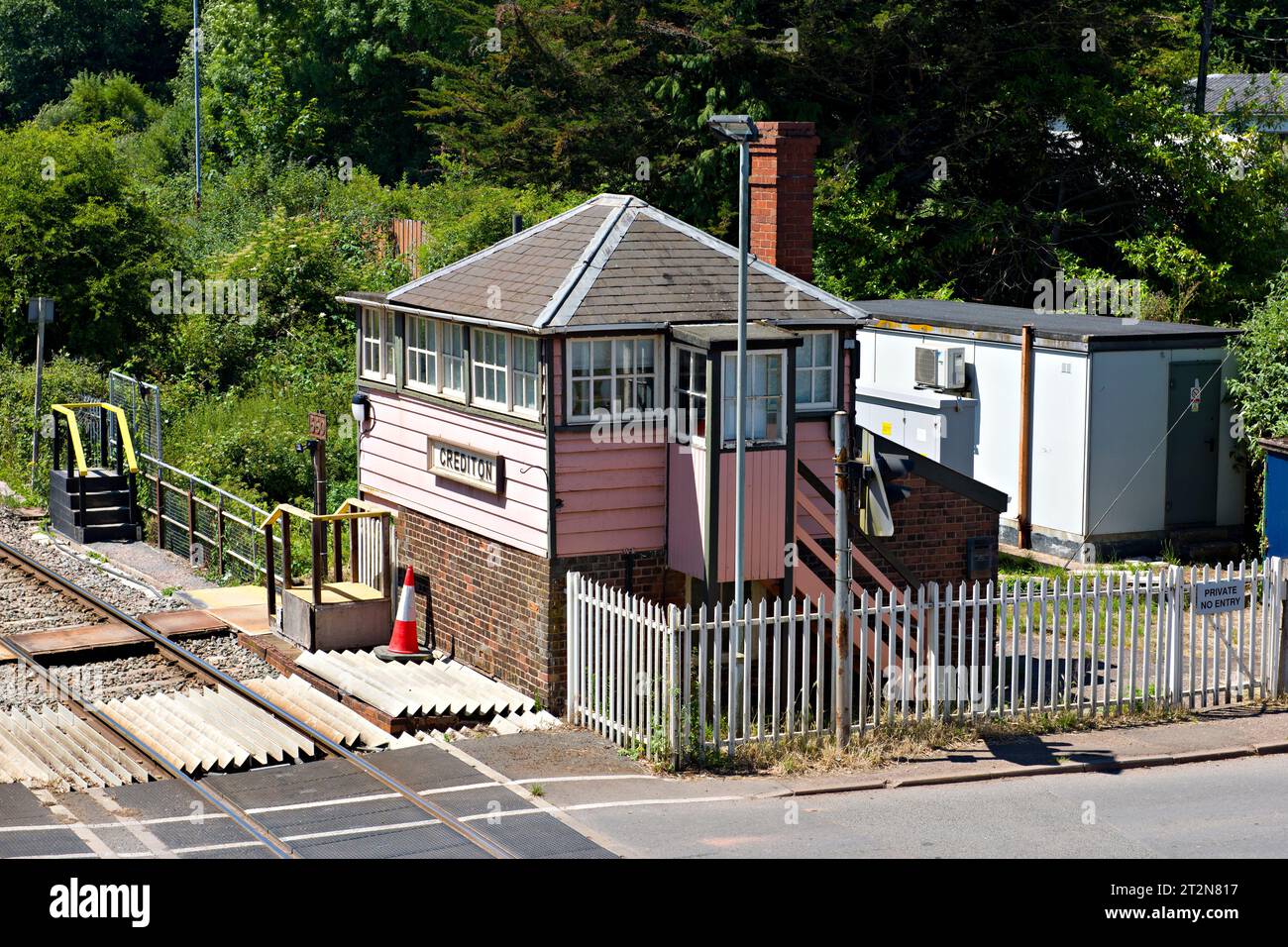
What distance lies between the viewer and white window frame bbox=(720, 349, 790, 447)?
14.6m

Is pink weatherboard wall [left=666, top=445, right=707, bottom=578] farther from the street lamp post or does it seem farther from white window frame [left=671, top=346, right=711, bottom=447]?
the street lamp post

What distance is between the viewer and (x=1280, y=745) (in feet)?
47.3

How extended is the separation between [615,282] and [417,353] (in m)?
2.89

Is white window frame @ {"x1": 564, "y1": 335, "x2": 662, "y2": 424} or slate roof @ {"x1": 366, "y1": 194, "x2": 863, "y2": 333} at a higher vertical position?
slate roof @ {"x1": 366, "y1": 194, "x2": 863, "y2": 333}

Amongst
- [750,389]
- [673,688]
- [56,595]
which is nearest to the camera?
[673,688]

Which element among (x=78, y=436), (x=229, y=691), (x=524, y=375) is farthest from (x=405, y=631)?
(x=78, y=436)

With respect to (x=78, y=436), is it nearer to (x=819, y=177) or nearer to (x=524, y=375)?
(x=524, y=375)

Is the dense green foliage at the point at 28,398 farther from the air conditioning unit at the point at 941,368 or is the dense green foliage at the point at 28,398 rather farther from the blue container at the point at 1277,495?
the blue container at the point at 1277,495

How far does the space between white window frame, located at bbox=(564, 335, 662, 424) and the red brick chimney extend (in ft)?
8.40

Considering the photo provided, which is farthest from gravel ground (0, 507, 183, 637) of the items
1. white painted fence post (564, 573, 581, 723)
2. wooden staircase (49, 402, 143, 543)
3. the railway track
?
white painted fence post (564, 573, 581, 723)

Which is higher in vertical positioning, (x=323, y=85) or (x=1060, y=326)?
(x=323, y=85)

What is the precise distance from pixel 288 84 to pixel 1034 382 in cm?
Answer: 3948

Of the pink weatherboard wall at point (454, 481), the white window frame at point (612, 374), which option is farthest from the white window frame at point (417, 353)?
the white window frame at point (612, 374)

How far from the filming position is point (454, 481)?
16766mm
